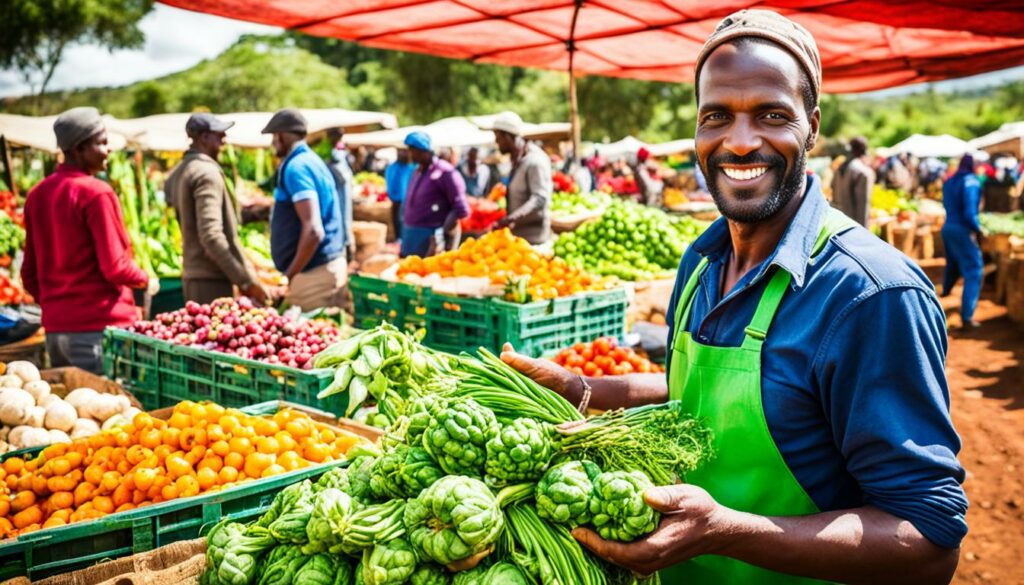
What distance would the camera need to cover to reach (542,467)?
5.19 ft

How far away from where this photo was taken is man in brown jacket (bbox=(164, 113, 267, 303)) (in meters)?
5.56

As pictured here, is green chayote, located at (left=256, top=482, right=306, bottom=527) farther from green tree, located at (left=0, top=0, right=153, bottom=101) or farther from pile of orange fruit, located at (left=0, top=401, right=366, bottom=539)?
green tree, located at (left=0, top=0, right=153, bottom=101)

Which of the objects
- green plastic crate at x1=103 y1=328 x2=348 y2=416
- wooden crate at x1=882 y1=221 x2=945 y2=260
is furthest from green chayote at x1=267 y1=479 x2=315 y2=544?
wooden crate at x1=882 y1=221 x2=945 y2=260

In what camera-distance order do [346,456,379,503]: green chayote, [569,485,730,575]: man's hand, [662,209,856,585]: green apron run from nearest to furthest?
[569,485,730,575]: man's hand < [662,209,856,585]: green apron < [346,456,379,503]: green chayote

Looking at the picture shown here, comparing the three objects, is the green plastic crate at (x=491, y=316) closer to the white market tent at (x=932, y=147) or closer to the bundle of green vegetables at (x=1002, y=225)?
the bundle of green vegetables at (x=1002, y=225)

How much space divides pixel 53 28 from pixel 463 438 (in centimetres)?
4498

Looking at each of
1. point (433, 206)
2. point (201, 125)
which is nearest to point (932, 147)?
point (433, 206)

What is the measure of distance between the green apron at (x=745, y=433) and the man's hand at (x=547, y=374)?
0.40 metres

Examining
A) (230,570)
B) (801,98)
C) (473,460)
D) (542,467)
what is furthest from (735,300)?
(230,570)

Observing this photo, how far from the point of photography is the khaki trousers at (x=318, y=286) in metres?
6.15

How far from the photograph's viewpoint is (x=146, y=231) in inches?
397

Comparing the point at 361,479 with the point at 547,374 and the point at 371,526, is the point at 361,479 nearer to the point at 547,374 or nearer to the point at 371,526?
the point at 371,526

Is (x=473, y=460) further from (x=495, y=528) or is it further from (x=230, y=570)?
(x=230, y=570)

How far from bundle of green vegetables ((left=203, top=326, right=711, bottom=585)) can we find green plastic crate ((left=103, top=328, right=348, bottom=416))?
2059 mm
